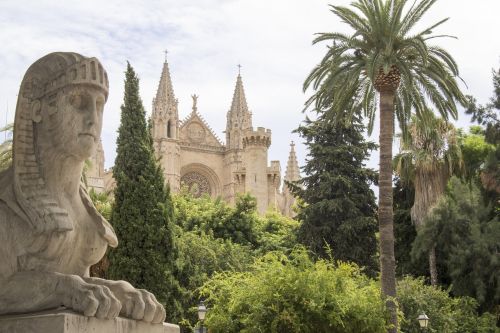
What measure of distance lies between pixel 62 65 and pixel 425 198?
28240 millimetres

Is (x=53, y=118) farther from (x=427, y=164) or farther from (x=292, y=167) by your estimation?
(x=292, y=167)

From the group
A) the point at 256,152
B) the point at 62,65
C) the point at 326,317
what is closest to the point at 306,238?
the point at 326,317

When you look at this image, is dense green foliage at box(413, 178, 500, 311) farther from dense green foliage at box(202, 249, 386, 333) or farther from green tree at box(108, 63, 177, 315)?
green tree at box(108, 63, 177, 315)

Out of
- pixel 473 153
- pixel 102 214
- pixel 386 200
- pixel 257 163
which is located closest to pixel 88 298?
pixel 386 200

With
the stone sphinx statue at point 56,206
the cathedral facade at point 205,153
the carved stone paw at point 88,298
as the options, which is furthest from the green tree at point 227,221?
the cathedral facade at point 205,153

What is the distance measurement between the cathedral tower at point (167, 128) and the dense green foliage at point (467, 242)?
52.0 meters

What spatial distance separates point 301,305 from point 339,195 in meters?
14.6

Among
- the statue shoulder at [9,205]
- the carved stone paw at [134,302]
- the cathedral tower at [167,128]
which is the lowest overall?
the carved stone paw at [134,302]

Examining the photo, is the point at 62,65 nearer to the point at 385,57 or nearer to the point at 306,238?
the point at 385,57

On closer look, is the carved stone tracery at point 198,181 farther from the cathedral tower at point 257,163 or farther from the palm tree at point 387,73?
the palm tree at point 387,73

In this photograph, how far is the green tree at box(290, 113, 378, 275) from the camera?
30.1 m

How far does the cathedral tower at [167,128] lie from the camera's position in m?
81.1

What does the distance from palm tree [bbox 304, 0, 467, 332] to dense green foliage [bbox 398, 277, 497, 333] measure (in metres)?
5.12

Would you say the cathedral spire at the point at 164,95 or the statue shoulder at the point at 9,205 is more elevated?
the cathedral spire at the point at 164,95
